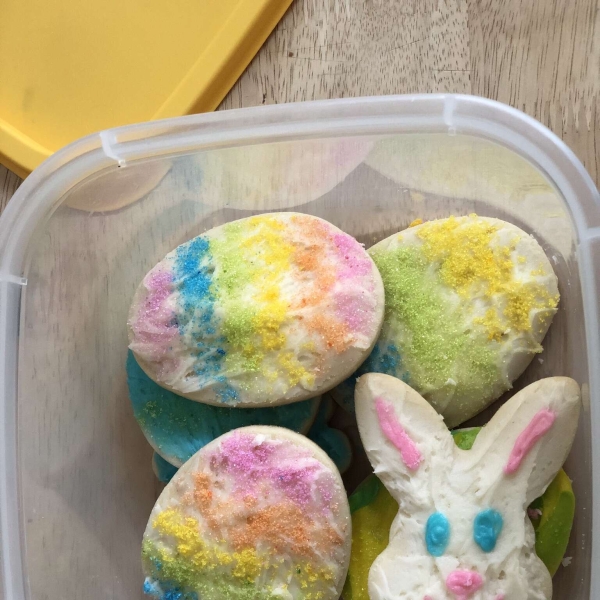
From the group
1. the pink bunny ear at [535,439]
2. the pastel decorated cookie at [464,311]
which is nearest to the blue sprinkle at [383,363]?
the pastel decorated cookie at [464,311]

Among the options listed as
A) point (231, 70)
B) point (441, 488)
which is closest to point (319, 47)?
point (231, 70)

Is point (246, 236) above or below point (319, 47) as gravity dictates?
below

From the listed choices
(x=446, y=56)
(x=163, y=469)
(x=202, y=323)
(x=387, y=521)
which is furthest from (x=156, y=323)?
(x=446, y=56)

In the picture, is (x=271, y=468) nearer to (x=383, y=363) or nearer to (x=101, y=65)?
(x=383, y=363)

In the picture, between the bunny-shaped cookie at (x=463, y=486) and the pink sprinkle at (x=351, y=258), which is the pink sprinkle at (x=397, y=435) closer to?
the bunny-shaped cookie at (x=463, y=486)

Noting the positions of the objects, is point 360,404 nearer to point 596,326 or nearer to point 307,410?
point 307,410

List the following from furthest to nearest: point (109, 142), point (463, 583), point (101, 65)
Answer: point (101, 65)
point (109, 142)
point (463, 583)
